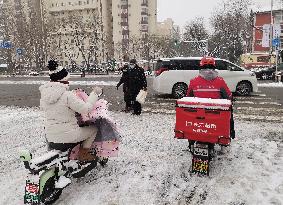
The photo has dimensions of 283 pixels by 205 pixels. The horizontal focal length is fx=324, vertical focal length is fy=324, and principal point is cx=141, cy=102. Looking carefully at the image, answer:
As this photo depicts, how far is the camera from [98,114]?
4.93 m

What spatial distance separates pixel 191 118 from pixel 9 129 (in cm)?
619

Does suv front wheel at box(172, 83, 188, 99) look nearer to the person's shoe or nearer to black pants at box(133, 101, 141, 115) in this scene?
black pants at box(133, 101, 141, 115)

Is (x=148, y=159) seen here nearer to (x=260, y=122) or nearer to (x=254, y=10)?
(x=260, y=122)

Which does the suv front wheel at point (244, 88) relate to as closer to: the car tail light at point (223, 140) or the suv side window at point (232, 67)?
the suv side window at point (232, 67)

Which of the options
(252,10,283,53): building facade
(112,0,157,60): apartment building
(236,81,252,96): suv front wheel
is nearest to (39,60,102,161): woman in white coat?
(236,81,252,96): suv front wheel

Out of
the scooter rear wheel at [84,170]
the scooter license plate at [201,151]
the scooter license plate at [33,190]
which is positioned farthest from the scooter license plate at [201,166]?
the scooter license plate at [33,190]

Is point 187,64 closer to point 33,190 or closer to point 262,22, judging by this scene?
point 33,190

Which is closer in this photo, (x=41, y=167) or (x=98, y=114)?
(x=41, y=167)

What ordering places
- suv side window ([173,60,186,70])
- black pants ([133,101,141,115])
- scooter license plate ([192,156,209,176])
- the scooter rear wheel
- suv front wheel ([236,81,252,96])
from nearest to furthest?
the scooter rear wheel, scooter license plate ([192,156,209,176]), black pants ([133,101,141,115]), suv side window ([173,60,186,70]), suv front wheel ([236,81,252,96])

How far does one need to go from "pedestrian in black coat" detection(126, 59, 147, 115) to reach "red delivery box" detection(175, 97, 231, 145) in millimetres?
5977

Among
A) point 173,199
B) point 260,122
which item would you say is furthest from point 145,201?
point 260,122

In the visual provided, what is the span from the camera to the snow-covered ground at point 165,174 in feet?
15.1

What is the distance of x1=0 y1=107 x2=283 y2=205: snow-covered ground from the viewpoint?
4.61 metres

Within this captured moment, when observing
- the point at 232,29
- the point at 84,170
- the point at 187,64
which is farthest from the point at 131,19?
the point at 84,170
